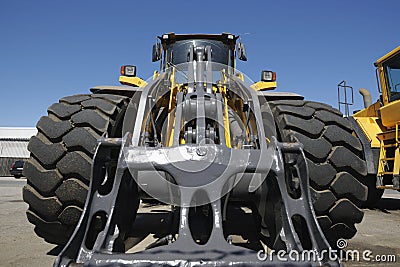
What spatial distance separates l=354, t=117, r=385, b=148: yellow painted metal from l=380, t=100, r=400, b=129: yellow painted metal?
18 cm

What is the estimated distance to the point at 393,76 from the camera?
690 centimetres

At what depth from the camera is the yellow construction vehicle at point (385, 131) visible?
6270mm

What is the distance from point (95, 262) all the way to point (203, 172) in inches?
34.0

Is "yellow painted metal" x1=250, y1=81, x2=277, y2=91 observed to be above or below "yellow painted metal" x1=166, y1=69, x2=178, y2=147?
above

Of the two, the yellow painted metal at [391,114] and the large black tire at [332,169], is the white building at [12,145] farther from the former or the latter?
the large black tire at [332,169]

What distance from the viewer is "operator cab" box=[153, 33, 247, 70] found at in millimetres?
4750

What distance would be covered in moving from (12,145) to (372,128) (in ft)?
105

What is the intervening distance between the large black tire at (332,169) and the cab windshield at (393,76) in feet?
14.2

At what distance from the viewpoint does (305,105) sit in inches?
144

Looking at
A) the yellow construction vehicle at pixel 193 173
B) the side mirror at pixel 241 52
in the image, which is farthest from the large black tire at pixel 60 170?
the side mirror at pixel 241 52

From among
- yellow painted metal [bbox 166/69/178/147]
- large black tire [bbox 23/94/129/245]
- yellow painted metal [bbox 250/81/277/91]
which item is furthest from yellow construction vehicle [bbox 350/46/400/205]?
large black tire [bbox 23/94/129/245]

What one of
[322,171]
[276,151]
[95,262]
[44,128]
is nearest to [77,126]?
[44,128]

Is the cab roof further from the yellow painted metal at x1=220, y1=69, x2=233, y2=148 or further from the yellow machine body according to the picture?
the yellow machine body

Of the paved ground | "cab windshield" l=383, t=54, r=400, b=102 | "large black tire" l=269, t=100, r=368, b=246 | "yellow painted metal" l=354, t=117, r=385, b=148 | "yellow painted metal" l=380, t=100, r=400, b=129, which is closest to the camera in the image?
"large black tire" l=269, t=100, r=368, b=246
